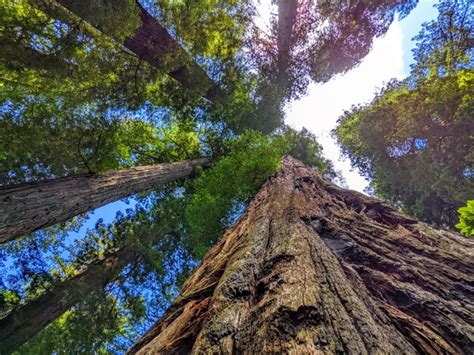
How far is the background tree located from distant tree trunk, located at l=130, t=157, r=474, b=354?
27.7 ft

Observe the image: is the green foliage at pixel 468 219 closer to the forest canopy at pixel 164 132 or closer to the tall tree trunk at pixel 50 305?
the forest canopy at pixel 164 132

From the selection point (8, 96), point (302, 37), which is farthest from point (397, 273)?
point (302, 37)

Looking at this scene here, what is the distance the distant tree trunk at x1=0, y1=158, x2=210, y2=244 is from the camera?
3463mm

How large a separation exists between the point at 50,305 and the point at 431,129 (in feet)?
44.0

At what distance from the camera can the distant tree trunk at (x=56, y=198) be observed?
3.46 metres

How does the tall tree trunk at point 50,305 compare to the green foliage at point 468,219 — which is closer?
the green foliage at point 468,219

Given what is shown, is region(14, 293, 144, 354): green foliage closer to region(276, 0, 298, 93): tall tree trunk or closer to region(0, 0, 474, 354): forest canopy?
region(0, 0, 474, 354): forest canopy

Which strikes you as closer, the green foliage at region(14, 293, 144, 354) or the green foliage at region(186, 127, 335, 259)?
the green foliage at region(14, 293, 144, 354)

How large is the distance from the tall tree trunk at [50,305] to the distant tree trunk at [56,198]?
3.10m

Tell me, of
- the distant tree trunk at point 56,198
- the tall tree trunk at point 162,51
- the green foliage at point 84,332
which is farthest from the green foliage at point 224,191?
the tall tree trunk at point 162,51

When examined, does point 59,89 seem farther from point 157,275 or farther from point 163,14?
point 157,275

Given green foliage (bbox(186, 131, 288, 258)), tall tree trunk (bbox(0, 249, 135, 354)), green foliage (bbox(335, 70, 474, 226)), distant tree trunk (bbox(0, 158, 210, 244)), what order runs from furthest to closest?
1. green foliage (bbox(335, 70, 474, 226))
2. green foliage (bbox(186, 131, 288, 258))
3. tall tree trunk (bbox(0, 249, 135, 354))
4. distant tree trunk (bbox(0, 158, 210, 244))

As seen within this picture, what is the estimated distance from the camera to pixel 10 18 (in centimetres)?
528

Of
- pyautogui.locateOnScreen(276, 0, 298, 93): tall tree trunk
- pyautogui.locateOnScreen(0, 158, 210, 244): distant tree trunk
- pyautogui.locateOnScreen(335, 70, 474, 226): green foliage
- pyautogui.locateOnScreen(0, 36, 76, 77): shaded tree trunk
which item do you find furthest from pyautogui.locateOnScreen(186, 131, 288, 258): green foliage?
pyautogui.locateOnScreen(276, 0, 298, 93): tall tree trunk
